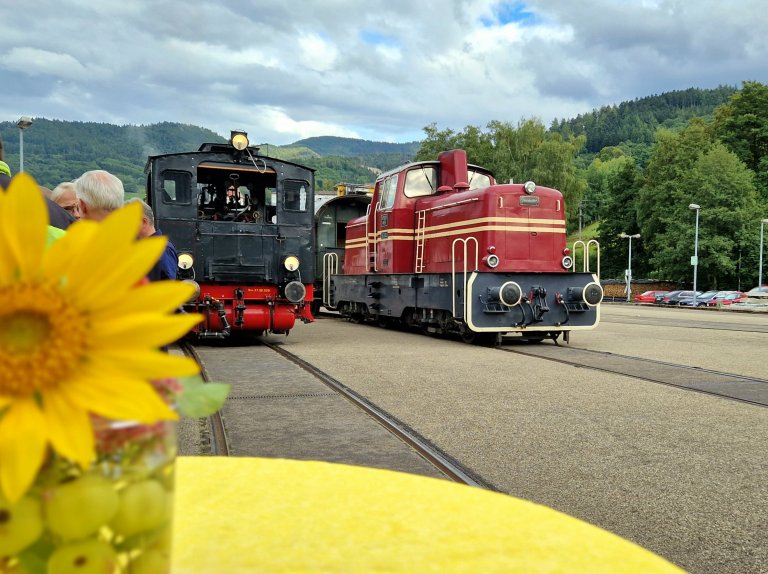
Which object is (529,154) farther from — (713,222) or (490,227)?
(490,227)

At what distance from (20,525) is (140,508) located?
112 mm

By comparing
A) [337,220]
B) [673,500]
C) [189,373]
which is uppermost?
[337,220]

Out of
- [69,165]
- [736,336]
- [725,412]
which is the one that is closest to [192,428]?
[725,412]

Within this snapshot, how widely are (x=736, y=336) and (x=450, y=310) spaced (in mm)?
6496

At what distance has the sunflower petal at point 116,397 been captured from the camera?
25.0 inches

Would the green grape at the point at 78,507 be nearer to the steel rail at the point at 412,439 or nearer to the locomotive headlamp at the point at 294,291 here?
the steel rail at the point at 412,439

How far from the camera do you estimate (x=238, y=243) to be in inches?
415

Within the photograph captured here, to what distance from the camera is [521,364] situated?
866 centimetres

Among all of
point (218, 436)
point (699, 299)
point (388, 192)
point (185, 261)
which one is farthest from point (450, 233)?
point (699, 299)

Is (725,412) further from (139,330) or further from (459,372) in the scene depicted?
(139,330)

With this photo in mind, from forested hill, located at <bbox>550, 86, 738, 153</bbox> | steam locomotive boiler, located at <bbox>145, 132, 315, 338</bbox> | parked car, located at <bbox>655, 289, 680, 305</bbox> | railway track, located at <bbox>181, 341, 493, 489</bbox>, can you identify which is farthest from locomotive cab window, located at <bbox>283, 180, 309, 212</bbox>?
forested hill, located at <bbox>550, 86, 738, 153</bbox>

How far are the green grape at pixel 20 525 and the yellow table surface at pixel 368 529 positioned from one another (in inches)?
16.0

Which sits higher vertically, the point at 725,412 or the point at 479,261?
the point at 479,261

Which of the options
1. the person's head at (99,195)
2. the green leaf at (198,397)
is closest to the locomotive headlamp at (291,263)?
the person's head at (99,195)
